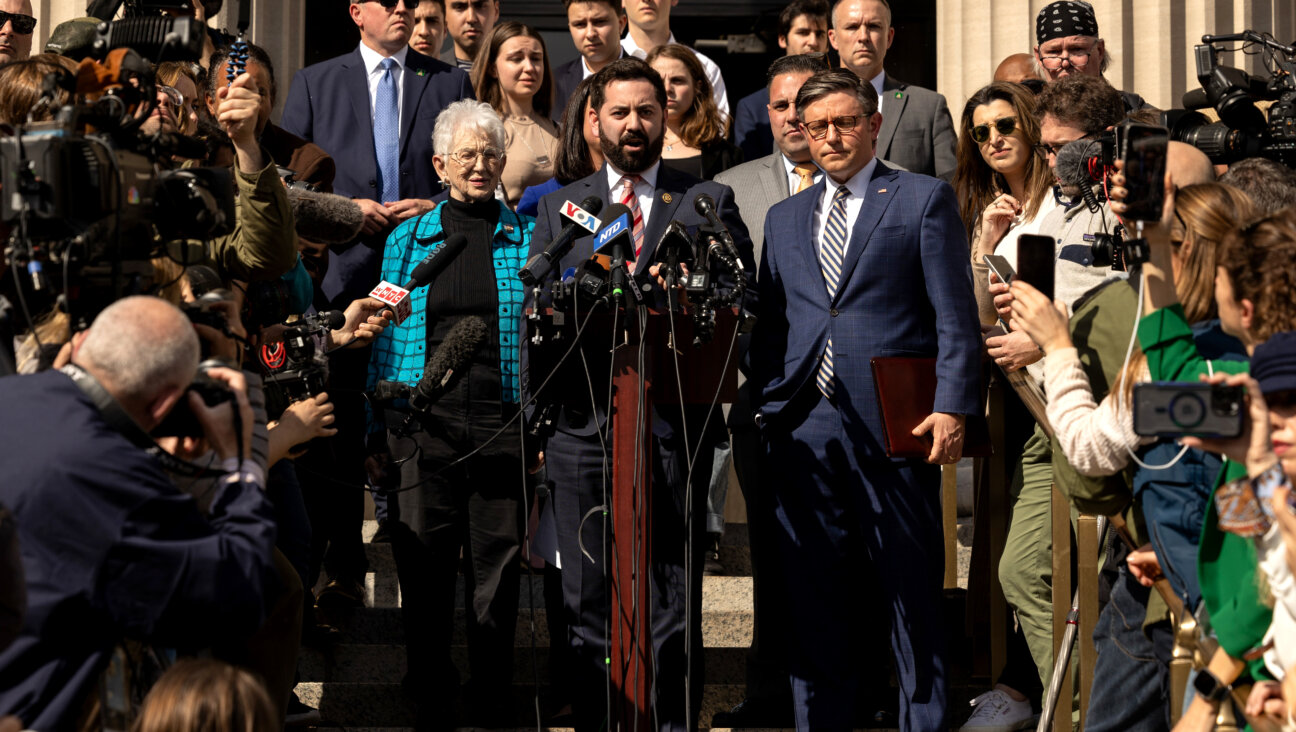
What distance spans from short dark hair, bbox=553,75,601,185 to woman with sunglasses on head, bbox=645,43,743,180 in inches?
34.0

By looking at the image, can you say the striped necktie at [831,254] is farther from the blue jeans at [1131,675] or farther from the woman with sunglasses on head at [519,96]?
the woman with sunglasses on head at [519,96]

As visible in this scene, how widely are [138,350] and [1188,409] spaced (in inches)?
89.5

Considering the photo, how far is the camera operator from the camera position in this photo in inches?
124

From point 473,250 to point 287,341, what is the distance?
3.82ft

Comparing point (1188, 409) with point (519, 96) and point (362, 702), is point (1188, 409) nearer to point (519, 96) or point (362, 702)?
point (362, 702)

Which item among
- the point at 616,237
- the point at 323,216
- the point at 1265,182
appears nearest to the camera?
the point at 1265,182

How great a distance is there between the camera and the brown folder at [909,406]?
4973 mm

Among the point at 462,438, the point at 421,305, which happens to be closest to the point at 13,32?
the point at 421,305

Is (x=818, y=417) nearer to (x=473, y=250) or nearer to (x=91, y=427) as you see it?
(x=473, y=250)

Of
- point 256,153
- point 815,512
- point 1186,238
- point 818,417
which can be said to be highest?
point 256,153

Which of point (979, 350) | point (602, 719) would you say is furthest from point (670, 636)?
point (979, 350)

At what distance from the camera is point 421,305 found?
19.0ft

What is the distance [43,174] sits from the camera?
3500mm

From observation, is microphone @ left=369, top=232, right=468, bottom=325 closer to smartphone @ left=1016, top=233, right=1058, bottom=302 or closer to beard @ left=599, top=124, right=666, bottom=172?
beard @ left=599, top=124, right=666, bottom=172
